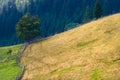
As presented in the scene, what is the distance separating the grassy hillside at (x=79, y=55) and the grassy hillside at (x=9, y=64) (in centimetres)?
314

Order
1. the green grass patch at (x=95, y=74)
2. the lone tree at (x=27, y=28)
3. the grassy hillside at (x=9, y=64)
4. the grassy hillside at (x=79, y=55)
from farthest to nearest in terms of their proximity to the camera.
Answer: the lone tree at (x=27, y=28) → the grassy hillside at (x=9, y=64) → the grassy hillside at (x=79, y=55) → the green grass patch at (x=95, y=74)

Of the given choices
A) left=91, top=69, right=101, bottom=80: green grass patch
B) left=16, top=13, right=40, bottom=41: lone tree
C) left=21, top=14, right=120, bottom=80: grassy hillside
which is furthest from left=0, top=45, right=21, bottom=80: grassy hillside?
left=91, top=69, right=101, bottom=80: green grass patch

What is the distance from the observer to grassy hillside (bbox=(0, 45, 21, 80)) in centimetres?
9083

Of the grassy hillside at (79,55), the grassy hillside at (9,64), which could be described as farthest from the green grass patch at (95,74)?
the grassy hillside at (9,64)

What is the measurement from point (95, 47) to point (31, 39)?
1687 inches

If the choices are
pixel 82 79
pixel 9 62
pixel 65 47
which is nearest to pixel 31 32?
pixel 9 62

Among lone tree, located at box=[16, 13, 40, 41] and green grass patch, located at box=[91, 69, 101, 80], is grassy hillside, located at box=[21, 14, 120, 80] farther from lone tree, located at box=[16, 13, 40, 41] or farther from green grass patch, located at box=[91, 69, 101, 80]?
lone tree, located at box=[16, 13, 40, 41]

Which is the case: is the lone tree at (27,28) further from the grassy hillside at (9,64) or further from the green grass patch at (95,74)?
the green grass patch at (95,74)

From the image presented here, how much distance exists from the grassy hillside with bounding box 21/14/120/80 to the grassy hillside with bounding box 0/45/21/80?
3140mm

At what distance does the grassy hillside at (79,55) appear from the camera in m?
72.5

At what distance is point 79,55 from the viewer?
84.8 m

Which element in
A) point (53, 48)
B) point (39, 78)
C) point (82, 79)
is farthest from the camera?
point (53, 48)

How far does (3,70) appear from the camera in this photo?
98188 mm

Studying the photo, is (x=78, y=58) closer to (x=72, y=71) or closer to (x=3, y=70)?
(x=72, y=71)
